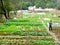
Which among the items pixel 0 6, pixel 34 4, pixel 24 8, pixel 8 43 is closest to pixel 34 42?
pixel 8 43

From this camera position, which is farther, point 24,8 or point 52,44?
point 24,8

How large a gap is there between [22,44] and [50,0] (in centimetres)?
7119

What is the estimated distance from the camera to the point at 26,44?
1577 cm

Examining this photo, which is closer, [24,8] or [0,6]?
[0,6]

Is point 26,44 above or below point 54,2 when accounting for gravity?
above

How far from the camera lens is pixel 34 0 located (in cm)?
8531

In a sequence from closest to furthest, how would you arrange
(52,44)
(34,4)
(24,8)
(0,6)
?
(52,44), (0,6), (24,8), (34,4)

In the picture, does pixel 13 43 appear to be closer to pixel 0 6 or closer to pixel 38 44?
pixel 38 44

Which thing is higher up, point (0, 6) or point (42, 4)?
point (0, 6)

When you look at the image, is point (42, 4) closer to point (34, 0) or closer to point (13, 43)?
point (34, 0)

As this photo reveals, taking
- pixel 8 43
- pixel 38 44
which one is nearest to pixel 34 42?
pixel 38 44

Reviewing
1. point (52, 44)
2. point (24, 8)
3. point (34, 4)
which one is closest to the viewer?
point (52, 44)

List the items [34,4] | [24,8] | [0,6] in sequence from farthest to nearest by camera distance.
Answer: [34,4] → [24,8] → [0,6]

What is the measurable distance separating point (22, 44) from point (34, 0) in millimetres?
70394
